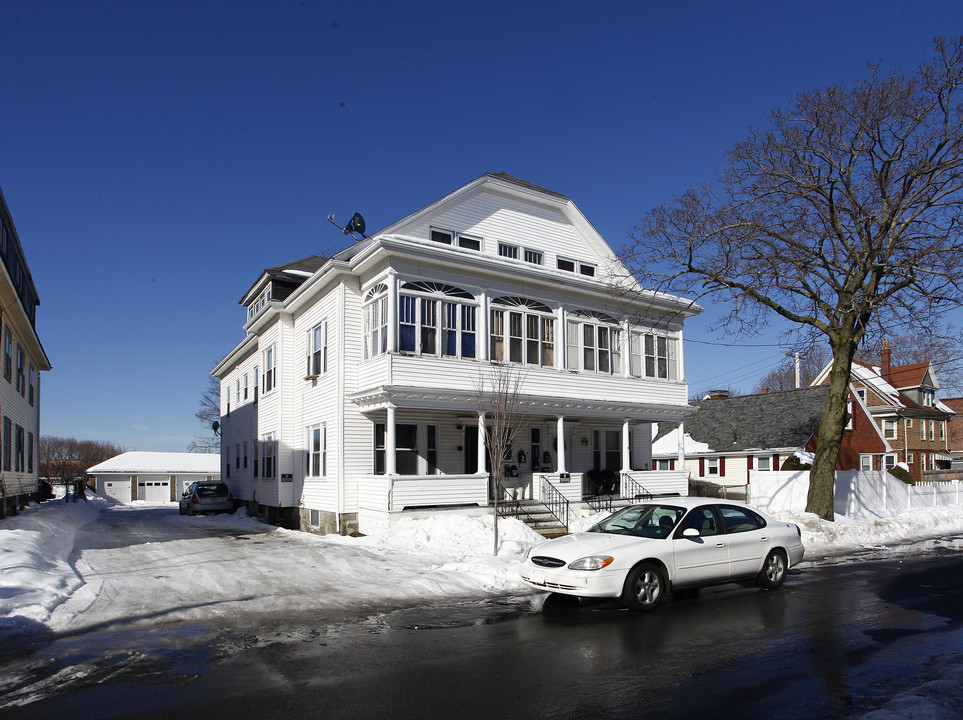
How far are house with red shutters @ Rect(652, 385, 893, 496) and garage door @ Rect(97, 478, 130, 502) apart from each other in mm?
40854

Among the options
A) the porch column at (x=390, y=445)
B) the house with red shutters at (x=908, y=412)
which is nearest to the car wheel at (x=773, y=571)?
the porch column at (x=390, y=445)

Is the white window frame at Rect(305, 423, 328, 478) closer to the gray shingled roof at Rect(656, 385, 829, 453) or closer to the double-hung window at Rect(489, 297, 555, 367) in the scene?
the double-hung window at Rect(489, 297, 555, 367)

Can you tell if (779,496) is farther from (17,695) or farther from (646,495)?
(17,695)

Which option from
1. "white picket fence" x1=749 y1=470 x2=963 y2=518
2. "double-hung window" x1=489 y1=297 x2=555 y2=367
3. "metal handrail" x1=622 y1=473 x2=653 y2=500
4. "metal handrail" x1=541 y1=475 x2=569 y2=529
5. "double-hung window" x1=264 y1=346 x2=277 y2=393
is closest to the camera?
"metal handrail" x1=541 y1=475 x2=569 y2=529

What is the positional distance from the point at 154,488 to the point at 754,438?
45587 mm

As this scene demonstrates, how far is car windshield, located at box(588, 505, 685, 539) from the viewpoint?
10867mm

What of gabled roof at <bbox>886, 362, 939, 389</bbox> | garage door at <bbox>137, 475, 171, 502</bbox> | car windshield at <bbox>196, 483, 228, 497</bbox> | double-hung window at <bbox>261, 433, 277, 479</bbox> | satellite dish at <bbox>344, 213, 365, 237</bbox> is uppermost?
satellite dish at <bbox>344, 213, 365, 237</bbox>

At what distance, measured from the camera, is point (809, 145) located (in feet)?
68.1

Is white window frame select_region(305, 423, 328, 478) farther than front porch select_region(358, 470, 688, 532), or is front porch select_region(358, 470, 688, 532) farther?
white window frame select_region(305, 423, 328, 478)

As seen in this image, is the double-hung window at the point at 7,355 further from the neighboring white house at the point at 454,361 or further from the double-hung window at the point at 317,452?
the double-hung window at the point at 317,452

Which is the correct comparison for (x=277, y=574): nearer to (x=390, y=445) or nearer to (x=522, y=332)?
(x=390, y=445)

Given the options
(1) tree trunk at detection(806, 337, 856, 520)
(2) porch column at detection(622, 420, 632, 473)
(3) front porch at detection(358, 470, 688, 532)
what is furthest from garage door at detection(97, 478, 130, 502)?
(1) tree trunk at detection(806, 337, 856, 520)

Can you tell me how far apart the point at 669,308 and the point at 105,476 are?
48.3m

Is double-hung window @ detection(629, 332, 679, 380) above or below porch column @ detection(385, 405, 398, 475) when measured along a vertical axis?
above
